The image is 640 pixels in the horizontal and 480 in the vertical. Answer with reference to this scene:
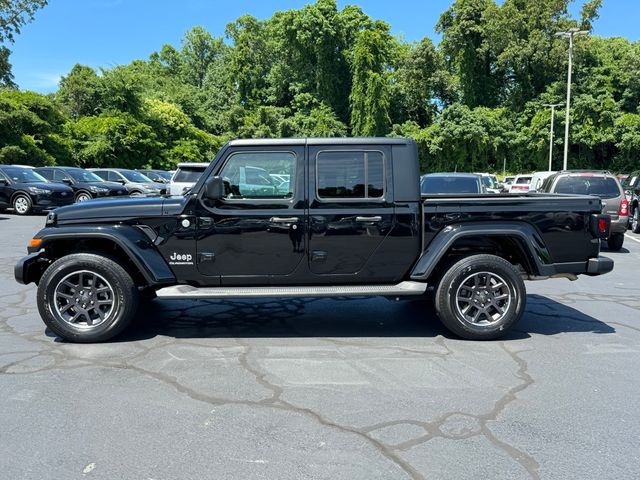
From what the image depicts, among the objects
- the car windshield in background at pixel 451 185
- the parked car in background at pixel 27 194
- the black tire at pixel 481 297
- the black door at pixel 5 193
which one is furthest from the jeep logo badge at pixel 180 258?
the black door at pixel 5 193

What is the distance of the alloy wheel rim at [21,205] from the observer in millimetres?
18250

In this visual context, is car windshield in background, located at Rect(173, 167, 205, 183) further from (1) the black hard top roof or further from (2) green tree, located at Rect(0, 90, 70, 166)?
(2) green tree, located at Rect(0, 90, 70, 166)

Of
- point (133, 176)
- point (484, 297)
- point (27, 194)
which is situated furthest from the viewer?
point (133, 176)

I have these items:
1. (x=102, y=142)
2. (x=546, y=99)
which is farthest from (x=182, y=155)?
(x=546, y=99)

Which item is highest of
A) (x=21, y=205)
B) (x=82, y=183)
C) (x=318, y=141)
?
(x=318, y=141)

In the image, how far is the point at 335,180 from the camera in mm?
5426

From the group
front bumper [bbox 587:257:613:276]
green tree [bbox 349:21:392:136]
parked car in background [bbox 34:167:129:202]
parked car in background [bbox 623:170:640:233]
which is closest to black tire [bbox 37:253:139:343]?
front bumper [bbox 587:257:613:276]

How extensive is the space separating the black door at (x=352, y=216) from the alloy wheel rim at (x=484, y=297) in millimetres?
682

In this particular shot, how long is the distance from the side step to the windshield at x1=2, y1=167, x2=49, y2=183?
16246 millimetres

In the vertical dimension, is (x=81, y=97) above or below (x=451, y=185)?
above

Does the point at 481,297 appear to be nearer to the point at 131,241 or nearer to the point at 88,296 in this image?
the point at 131,241

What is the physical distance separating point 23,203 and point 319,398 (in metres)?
17.4

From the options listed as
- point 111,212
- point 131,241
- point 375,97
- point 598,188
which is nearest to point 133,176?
point 598,188

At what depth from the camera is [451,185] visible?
39.0ft
